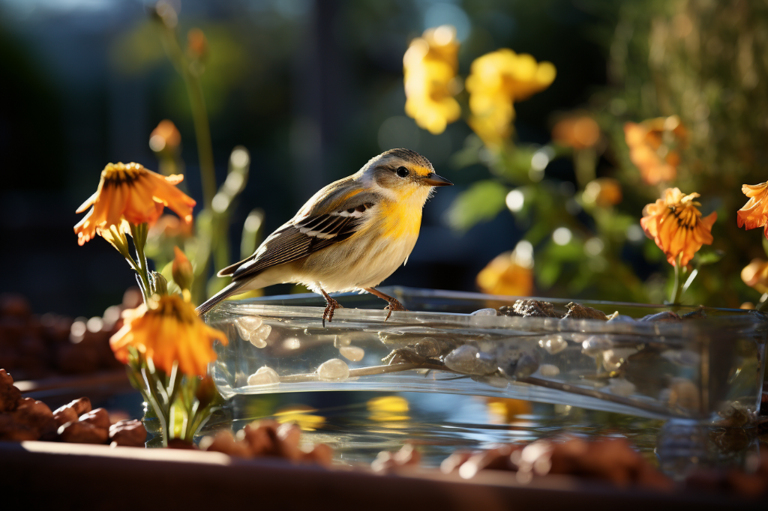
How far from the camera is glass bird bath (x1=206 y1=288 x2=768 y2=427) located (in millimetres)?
865

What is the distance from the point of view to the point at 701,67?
6.09 ft

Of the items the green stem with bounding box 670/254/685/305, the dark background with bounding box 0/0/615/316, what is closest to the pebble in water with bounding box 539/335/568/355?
the green stem with bounding box 670/254/685/305

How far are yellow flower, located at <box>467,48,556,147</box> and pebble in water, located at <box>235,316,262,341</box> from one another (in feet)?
3.18

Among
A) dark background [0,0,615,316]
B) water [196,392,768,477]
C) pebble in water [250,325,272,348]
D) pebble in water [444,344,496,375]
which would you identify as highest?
dark background [0,0,615,316]

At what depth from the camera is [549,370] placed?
0.95m

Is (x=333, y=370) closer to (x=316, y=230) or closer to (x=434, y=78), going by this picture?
(x=316, y=230)

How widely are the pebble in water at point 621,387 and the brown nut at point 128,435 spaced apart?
24.6 inches

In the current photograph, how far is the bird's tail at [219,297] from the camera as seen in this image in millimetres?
1155

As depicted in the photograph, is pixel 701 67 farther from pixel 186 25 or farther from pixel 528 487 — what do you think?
pixel 186 25

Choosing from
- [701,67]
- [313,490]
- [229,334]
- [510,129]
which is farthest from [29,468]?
[701,67]

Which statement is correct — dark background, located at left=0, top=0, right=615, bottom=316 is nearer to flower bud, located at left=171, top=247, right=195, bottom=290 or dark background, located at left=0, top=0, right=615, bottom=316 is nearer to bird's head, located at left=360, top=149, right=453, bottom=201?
bird's head, located at left=360, top=149, right=453, bottom=201

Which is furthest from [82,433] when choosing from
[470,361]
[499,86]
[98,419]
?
[499,86]

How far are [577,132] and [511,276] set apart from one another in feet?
1.46

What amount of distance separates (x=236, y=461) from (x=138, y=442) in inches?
12.8
